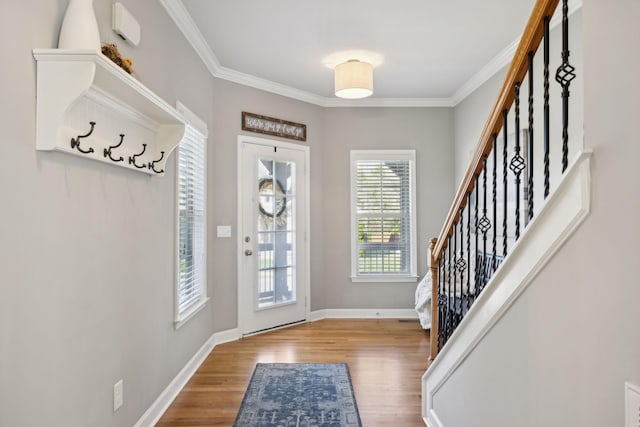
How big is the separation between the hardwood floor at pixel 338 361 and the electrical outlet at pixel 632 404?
1755 millimetres

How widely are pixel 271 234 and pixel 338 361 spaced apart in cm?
162

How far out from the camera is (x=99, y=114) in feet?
5.68

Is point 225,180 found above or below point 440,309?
above

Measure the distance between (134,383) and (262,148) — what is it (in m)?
2.77

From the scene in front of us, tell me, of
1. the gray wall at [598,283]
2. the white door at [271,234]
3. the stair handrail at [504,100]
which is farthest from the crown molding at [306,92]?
the gray wall at [598,283]

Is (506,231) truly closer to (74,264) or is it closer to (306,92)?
(74,264)

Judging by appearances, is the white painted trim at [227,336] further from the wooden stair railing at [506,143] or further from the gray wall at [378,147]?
the wooden stair railing at [506,143]

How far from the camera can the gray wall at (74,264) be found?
50.3 inches

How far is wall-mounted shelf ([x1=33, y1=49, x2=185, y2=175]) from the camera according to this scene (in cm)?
138

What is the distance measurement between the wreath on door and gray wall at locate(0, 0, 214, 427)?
1.72m

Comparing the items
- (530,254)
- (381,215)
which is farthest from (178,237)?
(381,215)

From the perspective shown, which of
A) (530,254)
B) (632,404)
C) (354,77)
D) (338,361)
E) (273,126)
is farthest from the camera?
(273,126)

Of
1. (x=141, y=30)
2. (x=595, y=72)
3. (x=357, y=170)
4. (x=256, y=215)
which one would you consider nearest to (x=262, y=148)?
(x=256, y=215)

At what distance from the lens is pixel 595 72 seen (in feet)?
3.39
